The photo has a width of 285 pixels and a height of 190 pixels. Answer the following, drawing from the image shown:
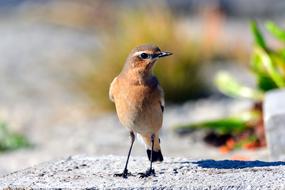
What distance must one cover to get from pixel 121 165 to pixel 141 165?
Answer: 169mm

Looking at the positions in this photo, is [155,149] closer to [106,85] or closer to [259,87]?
[259,87]

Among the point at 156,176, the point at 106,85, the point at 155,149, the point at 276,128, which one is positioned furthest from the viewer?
the point at 106,85

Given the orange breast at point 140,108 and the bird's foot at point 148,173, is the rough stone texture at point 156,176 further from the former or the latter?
the orange breast at point 140,108

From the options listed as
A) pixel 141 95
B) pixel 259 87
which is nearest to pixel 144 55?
pixel 141 95

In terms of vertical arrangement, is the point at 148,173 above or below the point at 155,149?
below

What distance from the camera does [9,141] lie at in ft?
35.0

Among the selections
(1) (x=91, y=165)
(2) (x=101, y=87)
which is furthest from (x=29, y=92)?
(1) (x=91, y=165)

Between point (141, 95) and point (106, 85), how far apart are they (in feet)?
22.2

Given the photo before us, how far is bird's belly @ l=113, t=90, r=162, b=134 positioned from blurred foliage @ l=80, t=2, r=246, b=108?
20.8 ft

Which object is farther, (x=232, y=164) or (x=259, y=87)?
(x=259, y=87)

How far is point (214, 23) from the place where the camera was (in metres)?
16.8

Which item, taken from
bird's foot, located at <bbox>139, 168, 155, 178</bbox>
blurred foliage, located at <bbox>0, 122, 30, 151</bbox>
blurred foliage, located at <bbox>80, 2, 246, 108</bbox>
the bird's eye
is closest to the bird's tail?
bird's foot, located at <bbox>139, 168, 155, 178</bbox>

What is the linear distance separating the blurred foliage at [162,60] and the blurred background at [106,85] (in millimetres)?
17

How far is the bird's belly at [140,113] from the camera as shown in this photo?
6.66 meters
